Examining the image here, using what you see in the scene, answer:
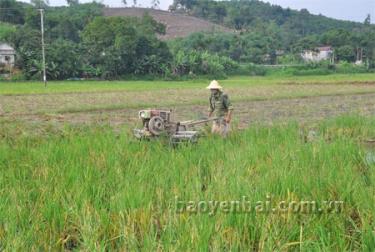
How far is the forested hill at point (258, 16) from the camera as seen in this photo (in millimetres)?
109875

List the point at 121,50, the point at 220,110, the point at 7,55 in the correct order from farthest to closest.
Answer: the point at 121,50 < the point at 7,55 < the point at 220,110

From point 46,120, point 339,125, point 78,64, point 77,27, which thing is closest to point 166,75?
point 78,64

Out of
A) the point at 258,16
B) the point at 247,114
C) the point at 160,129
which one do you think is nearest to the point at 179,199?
the point at 160,129

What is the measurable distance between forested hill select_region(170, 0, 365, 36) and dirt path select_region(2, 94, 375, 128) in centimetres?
9006

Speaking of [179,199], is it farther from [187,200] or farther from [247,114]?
[247,114]

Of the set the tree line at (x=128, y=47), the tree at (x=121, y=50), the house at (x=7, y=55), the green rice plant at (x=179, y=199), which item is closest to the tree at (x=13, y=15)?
the tree line at (x=128, y=47)

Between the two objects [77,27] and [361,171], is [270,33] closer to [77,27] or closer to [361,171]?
[77,27]

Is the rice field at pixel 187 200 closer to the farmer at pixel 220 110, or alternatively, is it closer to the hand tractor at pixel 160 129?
the hand tractor at pixel 160 129

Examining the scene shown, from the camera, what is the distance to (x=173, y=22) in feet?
330

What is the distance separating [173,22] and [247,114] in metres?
88.9

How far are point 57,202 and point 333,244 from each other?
6.49 ft

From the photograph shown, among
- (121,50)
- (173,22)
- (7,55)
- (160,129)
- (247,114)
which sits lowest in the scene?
(247,114)

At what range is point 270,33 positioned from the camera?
267 ft

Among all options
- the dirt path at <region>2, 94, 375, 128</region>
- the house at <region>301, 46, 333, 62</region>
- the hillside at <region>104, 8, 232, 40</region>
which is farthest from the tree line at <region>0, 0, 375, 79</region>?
the dirt path at <region>2, 94, 375, 128</region>
